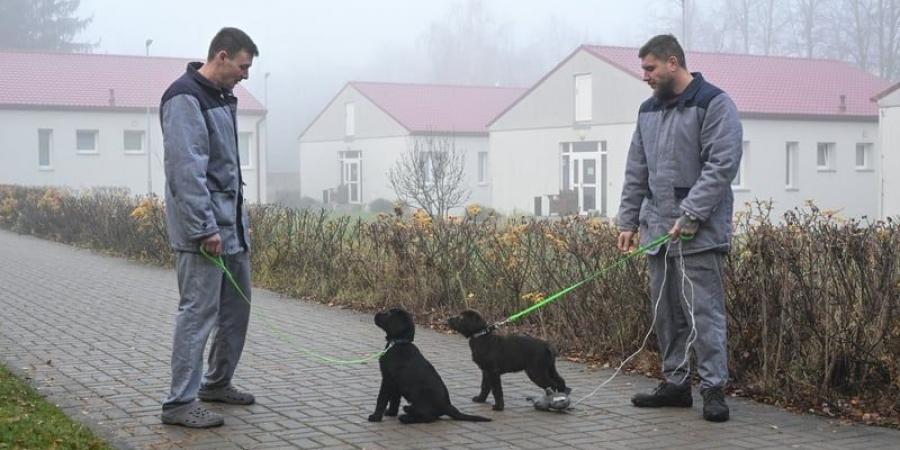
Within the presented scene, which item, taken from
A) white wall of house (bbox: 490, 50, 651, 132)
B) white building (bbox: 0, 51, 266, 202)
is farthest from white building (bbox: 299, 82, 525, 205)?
white building (bbox: 0, 51, 266, 202)

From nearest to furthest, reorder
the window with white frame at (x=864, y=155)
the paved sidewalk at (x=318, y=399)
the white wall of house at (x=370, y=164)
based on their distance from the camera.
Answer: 1. the paved sidewalk at (x=318, y=399)
2. the window with white frame at (x=864, y=155)
3. the white wall of house at (x=370, y=164)

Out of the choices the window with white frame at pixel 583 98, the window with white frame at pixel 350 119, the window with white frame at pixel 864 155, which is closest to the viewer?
the window with white frame at pixel 583 98

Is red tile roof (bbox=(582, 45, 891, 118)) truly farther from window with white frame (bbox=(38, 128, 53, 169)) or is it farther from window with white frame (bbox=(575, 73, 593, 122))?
window with white frame (bbox=(38, 128, 53, 169))

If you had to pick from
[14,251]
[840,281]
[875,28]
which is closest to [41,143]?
[14,251]

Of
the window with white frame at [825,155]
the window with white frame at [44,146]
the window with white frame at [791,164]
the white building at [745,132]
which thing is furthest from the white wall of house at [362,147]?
the window with white frame at [825,155]

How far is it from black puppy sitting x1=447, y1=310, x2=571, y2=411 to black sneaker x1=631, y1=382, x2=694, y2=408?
0.52 metres

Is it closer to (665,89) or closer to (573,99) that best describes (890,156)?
(573,99)

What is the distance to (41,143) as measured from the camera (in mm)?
46531

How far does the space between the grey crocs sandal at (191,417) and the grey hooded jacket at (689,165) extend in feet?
8.83

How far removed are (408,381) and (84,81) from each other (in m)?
46.5

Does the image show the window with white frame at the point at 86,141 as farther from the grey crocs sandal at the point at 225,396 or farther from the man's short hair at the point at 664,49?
the man's short hair at the point at 664,49

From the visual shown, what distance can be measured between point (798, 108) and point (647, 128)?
34090mm

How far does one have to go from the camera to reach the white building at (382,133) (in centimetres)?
5069

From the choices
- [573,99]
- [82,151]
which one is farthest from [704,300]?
[82,151]
